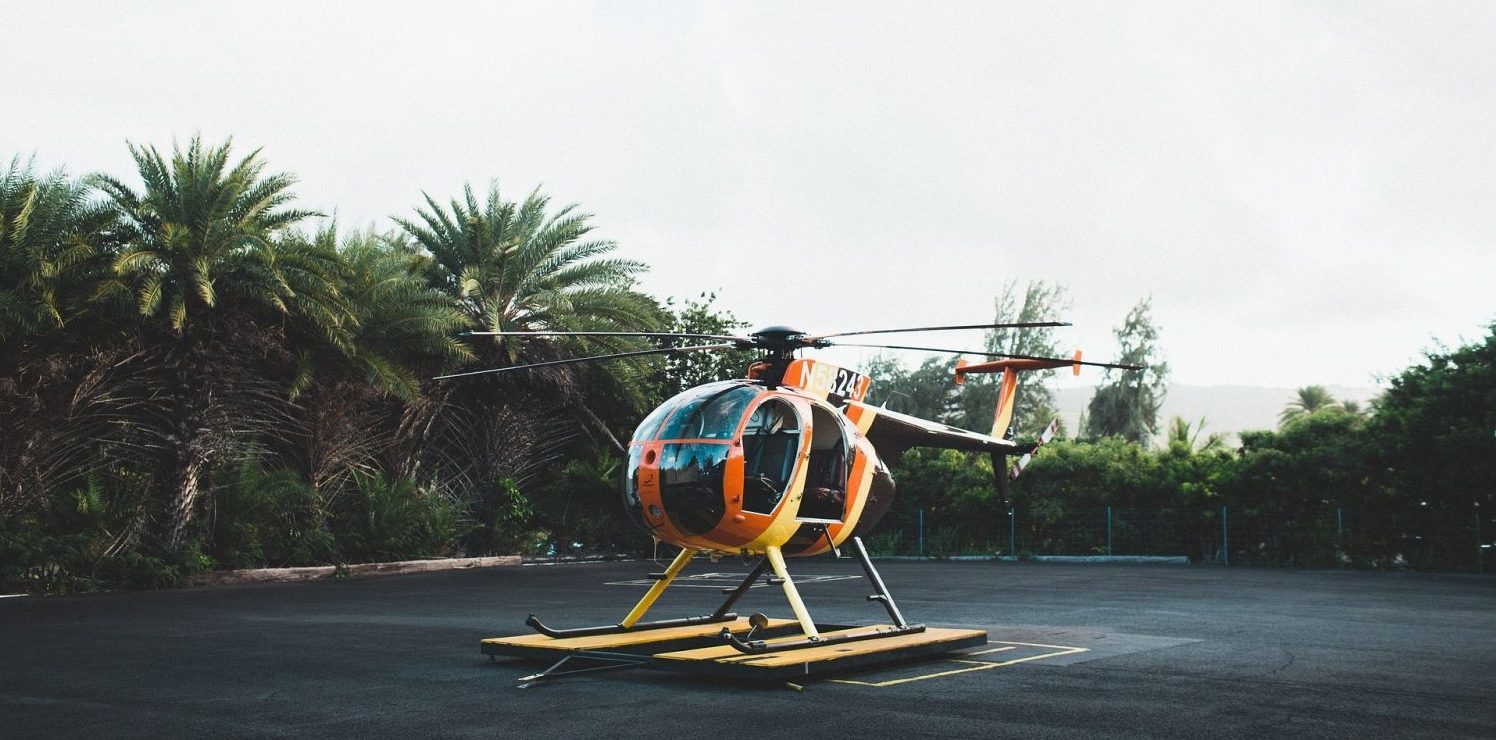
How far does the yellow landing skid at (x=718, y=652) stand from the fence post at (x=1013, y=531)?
802 inches

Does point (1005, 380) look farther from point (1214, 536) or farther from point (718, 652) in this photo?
point (1214, 536)

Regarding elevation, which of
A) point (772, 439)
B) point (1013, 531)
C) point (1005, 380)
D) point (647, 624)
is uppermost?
point (1005, 380)

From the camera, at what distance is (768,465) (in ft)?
30.4

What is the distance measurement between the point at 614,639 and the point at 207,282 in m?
12.0

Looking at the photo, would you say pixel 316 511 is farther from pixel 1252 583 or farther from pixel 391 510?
pixel 1252 583

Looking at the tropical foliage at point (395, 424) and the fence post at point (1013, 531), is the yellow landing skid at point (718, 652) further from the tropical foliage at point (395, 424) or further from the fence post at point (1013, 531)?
the fence post at point (1013, 531)

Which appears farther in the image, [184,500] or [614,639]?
[184,500]

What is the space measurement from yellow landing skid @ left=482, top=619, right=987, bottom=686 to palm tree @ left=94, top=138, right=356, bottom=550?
11.6 m

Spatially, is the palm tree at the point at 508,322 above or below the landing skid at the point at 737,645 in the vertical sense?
above

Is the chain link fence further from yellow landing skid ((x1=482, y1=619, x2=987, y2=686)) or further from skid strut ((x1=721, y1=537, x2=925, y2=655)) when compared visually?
skid strut ((x1=721, y1=537, x2=925, y2=655))

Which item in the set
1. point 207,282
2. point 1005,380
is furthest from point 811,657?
point 207,282

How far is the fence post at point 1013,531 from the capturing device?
29250 mm

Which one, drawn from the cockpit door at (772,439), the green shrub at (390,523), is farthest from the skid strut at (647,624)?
the green shrub at (390,523)

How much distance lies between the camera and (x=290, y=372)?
68.2ft
